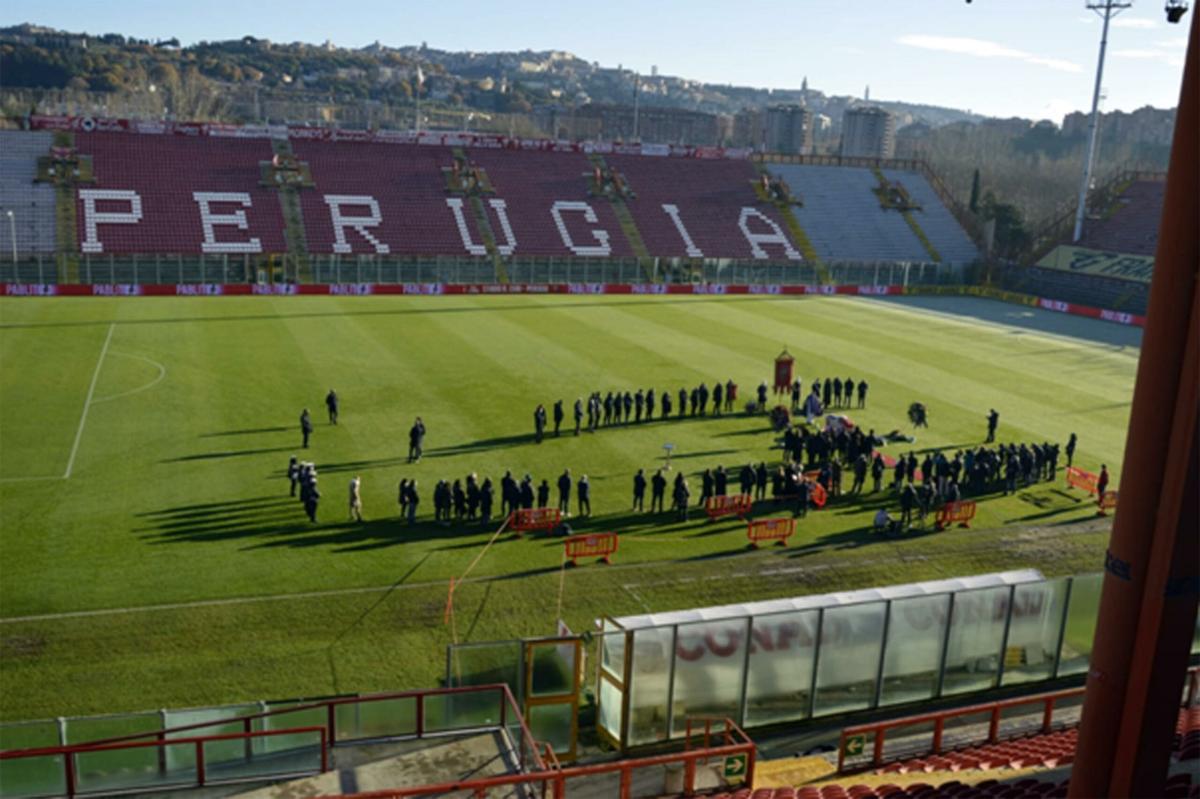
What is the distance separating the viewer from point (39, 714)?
52.9 feet

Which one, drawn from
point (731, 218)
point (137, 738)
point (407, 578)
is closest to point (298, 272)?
point (731, 218)

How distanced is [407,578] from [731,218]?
56.2 m

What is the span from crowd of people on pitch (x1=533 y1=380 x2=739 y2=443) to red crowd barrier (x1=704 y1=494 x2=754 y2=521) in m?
6.84

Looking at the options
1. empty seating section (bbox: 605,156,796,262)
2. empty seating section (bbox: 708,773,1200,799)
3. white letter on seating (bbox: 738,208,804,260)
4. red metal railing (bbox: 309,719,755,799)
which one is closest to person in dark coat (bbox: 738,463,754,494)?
red metal railing (bbox: 309,719,755,799)

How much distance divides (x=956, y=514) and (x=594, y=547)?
9374 millimetres

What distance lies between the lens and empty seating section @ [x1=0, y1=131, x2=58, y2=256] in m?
56.1

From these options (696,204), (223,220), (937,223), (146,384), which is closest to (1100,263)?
(937,223)

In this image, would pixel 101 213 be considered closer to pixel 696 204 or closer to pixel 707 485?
pixel 696 204

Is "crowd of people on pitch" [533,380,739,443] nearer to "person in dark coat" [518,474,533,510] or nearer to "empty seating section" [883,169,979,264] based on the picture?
"person in dark coat" [518,474,533,510]

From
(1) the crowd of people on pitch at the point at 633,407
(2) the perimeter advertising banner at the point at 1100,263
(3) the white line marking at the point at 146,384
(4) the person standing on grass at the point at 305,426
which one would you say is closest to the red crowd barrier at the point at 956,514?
(1) the crowd of people on pitch at the point at 633,407

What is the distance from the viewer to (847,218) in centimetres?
7694

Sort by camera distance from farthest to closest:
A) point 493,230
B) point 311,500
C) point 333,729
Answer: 1. point 493,230
2. point 311,500
3. point 333,729

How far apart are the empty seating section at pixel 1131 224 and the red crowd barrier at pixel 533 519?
55283mm

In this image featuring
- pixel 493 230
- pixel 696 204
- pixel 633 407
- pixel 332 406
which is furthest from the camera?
pixel 696 204
